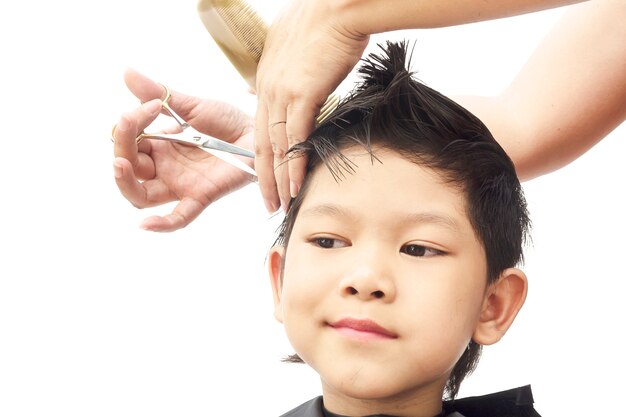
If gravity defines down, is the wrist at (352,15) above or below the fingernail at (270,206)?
above

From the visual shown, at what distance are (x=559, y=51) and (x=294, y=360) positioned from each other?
85 centimetres

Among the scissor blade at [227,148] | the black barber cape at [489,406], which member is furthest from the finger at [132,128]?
the black barber cape at [489,406]

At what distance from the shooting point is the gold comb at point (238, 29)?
172cm

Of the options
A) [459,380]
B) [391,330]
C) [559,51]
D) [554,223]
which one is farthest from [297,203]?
[554,223]

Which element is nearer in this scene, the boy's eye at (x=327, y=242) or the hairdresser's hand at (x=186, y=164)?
the boy's eye at (x=327, y=242)

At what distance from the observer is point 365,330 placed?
1.55 metres

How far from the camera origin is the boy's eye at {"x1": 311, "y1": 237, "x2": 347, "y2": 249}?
165cm

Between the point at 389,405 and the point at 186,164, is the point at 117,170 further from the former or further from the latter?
the point at 389,405

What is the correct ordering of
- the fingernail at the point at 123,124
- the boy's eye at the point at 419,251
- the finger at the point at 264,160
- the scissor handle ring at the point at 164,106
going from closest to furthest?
the boy's eye at the point at 419,251
the finger at the point at 264,160
the fingernail at the point at 123,124
the scissor handle ring at the point at 164,106

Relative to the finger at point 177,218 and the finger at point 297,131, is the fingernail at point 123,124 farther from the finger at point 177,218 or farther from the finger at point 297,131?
the finger at point 297,131

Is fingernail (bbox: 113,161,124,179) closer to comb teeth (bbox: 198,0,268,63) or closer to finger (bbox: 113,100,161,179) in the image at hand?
finger (bbox: 113,100,161,179)

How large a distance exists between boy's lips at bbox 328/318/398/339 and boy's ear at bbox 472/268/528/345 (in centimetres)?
23

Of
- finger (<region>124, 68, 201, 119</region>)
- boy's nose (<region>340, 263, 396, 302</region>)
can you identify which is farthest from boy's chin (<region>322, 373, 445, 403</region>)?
finger (<region>124, 68, 201, 119</region>)

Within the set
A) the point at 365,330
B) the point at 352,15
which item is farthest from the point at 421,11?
the point at 365,330
